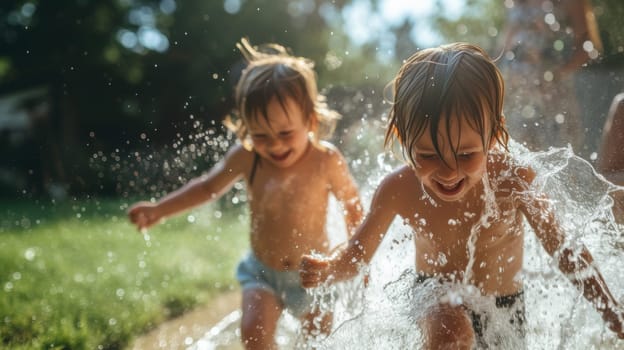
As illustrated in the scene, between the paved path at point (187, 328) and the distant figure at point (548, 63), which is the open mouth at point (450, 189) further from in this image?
the paved path at point (187, 328)

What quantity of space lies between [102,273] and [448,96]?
2607 millimetres

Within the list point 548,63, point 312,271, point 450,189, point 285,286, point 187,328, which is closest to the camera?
point 450,189

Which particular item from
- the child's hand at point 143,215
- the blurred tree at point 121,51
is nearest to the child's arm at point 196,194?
the child's hand at point 143,215

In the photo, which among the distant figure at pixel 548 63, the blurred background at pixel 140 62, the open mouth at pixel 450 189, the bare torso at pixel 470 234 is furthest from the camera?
the blurred background at pixel 140 62

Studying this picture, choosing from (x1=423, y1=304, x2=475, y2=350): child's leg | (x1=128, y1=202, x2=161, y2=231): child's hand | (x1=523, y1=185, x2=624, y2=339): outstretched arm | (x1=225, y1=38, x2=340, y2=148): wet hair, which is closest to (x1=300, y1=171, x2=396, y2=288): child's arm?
(x1=423, y1=304, x2=475, y2=350): child's leg

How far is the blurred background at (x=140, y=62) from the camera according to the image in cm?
523

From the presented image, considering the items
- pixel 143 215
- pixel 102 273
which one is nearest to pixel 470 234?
pixel 143 215

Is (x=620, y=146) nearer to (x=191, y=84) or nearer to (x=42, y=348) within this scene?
(x=42, y=348)

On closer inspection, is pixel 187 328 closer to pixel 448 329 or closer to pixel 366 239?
pixel 366 239

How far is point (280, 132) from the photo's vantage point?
2.34m

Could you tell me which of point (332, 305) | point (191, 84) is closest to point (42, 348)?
point (332, 305)

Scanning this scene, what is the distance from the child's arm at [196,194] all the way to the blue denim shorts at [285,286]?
0.46 metres

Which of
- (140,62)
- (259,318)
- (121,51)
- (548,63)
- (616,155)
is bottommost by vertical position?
(259,318)

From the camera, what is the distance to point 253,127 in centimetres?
235
